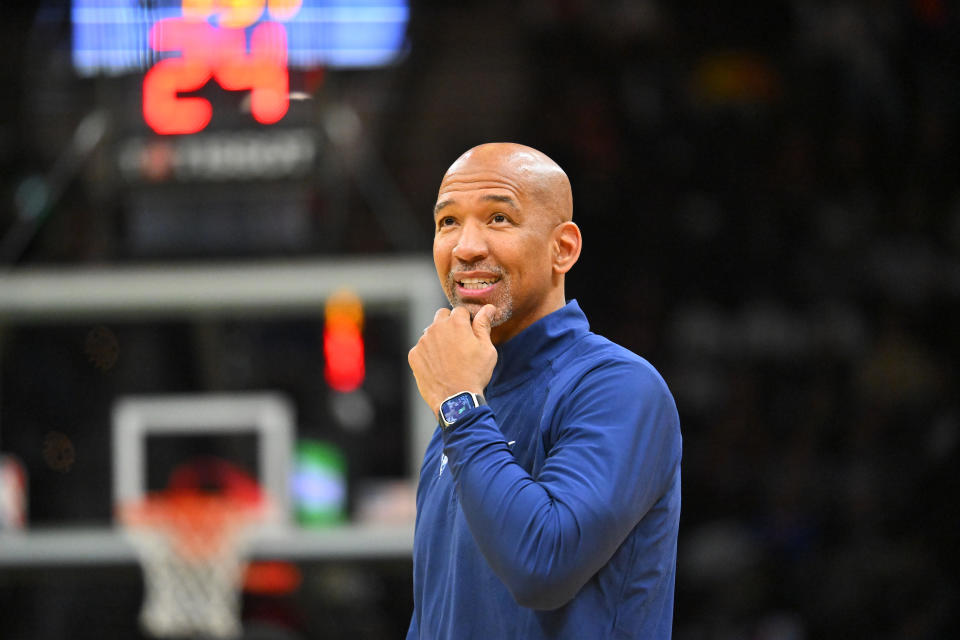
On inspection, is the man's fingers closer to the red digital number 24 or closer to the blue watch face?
the blue watch face

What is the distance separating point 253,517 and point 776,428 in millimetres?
4211

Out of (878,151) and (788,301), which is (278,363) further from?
(878,151)

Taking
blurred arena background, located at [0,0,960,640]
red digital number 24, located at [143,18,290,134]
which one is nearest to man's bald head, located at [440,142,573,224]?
blurred arena background, located at [0,0,960,640]

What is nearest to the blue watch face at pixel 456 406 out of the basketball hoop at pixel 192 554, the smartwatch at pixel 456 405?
the smartwatch at pixel 456 405

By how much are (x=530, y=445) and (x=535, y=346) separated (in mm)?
184

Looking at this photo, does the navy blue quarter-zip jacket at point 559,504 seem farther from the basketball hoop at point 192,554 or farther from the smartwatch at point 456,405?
the basketball hoop at point 192,554

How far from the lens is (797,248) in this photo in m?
9.30

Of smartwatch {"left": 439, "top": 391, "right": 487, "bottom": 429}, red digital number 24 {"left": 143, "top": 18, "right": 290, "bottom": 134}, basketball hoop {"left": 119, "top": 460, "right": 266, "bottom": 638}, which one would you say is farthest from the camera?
red digital number 24 {"left": 143, "top": 18, "right": 290, "bottom": 134}

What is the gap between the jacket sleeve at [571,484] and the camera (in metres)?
1.57

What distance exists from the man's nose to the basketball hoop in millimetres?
4508

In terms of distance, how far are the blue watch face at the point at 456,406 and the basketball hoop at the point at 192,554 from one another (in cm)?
460

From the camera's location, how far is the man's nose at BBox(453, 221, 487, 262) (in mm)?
1869

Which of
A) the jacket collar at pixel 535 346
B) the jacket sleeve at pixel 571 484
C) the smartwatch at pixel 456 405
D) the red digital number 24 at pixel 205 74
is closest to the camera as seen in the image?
the jacket sleeve at pixel 571 484

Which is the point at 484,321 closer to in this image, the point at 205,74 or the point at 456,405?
the point at 456,405
